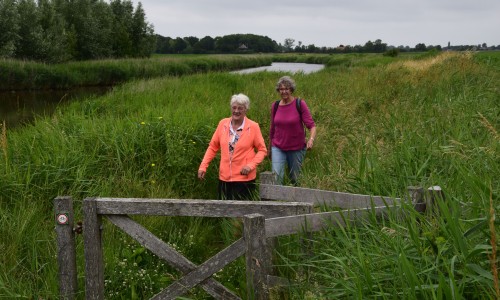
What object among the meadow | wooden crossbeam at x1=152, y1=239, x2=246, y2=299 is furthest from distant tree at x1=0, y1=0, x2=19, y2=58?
wooden crossbeam at x1=152, y1=239, x2=246, y2=299

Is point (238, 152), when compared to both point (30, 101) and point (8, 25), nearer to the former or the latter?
point (30, 101)

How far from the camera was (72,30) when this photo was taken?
1750 inches

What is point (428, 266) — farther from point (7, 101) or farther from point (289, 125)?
point (7, 101)

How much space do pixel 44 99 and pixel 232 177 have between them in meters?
21.2

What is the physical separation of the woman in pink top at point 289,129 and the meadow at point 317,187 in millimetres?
346

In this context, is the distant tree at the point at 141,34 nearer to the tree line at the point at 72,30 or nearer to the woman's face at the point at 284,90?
the tree line at the point at 72,30

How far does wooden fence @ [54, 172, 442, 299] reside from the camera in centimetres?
341

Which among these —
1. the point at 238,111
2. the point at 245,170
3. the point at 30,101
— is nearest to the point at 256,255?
the point at 245,170

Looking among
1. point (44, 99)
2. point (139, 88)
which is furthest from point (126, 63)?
point (139, 88)

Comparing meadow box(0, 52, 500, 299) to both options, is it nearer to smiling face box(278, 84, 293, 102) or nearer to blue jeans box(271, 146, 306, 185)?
blue jeans box(271, 146, 306, 185)

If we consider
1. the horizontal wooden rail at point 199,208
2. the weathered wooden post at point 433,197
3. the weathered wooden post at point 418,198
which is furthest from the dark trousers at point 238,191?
the weathered wooden post at point 433,197

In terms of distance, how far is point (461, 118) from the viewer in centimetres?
642

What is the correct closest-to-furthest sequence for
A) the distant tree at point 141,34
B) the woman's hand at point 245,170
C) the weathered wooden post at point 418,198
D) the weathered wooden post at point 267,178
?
the weathered wooden post at point 418,198 → the weathered wooden post at point 267,178 → the woman's hand at point 245,170 → the distant tree at point 141,34

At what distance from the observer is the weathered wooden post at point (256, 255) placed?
3.36 meters
